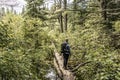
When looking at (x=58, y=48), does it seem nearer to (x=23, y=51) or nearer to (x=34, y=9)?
(x=23, y=51)

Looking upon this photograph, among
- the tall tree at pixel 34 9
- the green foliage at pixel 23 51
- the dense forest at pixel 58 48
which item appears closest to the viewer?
the green foliage at pixel 23 51

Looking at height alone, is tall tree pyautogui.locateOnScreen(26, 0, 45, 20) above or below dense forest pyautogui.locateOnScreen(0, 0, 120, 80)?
above

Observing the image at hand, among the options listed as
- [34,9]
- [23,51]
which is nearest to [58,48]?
[23,51]

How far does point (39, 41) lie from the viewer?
13.3 m

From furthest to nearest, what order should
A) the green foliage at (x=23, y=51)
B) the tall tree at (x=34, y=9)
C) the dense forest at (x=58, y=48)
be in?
the tall tree at (x=34, y=9) → the dense forest at (x=58, y=48) → the green foliage at (x=23, y=51)

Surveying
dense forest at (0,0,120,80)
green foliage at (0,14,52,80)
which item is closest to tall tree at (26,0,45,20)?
dense forest at (0,0,120,80)

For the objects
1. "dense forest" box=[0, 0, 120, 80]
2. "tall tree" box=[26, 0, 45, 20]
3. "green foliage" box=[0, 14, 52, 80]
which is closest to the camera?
"green foliage" box=[0, 14, 52, 80]

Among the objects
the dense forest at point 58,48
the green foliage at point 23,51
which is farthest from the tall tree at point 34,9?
the green foliage at point 23,51

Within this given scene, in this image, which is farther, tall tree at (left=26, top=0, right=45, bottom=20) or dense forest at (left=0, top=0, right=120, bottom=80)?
tall tree at (left=26, top=0, right=45, bottom=20)

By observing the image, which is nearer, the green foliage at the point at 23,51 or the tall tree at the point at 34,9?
the green foliage at the point at 23,51

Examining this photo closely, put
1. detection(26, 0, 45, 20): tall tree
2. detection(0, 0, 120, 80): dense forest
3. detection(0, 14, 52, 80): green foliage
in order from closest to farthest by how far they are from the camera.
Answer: detection(0, 14, 52, 80): green foliage, detection(0, 0, 120, 80): dense forest, detection(26, 0, 45, 20): tall tree

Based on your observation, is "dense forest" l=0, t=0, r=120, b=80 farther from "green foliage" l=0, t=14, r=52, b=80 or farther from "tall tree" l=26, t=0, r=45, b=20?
"tall tree" l=26, t=0, r=45, b=20

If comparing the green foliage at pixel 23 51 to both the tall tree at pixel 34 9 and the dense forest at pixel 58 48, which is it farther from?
the tall tree at pixel 34 9

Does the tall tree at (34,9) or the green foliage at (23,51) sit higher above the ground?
→ the tall tree at (34,9)
